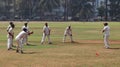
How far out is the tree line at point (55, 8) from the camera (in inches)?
6191

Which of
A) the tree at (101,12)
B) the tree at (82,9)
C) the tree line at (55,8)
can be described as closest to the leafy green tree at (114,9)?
the tree line at (55,8)

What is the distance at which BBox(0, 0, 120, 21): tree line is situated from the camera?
157m

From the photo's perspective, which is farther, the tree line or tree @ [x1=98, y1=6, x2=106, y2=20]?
tree @ [x1=98, y1=6, x2=106, y2=20]

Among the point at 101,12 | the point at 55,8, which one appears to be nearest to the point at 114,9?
the point at 101,12

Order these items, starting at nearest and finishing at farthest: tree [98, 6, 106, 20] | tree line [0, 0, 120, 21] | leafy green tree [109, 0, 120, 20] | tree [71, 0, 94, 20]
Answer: tree line [0, 0, 120, 21] → tree [71, 0, 94, 20] → leafy green tree [109, 0, 120, 20] → tree [98, 6, 106, 20]

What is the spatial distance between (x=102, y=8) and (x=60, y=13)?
26.4 meters

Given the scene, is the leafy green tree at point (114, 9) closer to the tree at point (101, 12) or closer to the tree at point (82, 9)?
the tree at point (101, 12)

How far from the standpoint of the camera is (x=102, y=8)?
537 feet

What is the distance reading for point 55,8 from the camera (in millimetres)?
163500

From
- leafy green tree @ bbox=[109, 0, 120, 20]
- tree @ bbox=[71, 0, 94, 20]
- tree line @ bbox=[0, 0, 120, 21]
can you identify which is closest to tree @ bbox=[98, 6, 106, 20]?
tree line @ bbox=[0, 0, 120, 21]

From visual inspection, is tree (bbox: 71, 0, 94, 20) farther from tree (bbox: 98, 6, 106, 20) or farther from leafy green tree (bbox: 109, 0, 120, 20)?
leafy green tree (bbox: 109, 0, 120, 20)

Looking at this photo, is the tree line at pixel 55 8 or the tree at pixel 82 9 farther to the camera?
the tree at pixel 82 9

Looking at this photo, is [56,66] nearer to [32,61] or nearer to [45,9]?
[32,61]

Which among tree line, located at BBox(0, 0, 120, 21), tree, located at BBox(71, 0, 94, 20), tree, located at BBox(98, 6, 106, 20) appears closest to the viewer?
tree line, located at BBox(0, 0, 120, 21)
